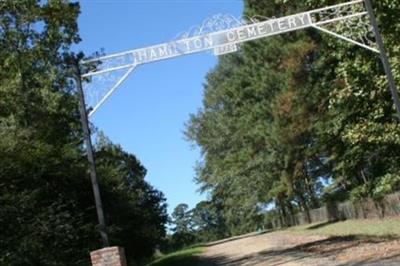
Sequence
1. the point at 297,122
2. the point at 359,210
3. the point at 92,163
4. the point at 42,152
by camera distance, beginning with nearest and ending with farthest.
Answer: the point at 92,163 < the point at 42,152 < the point at 359,210 < the point at 297,122

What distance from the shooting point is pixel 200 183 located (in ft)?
255

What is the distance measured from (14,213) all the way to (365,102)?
611 inches

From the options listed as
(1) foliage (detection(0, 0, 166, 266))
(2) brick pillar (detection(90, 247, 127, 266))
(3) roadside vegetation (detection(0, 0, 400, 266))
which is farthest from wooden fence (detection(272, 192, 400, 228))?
(2) brick pillar (detection(90, 247, 127, 266))

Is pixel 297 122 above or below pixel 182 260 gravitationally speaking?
above

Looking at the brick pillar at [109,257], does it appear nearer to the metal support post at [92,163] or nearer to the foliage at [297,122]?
the metal support post at [92,163]

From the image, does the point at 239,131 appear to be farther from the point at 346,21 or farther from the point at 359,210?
the point at 346,21

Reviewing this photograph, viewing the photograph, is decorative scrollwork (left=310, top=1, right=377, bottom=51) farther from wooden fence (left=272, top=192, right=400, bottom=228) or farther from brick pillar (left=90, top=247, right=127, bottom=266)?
wooden fence (left=272, top=192, right=400, bottom=228)

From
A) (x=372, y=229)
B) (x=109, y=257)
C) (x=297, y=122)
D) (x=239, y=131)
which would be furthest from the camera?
(x=239, y=131)

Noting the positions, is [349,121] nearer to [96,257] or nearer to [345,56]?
[345,56]

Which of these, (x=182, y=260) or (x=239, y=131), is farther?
(x=239, y=131)

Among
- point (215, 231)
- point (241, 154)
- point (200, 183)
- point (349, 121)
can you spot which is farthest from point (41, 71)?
point (215, 231)

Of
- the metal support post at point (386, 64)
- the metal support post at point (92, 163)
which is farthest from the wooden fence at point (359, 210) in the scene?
the metal support post at point (92, 163)

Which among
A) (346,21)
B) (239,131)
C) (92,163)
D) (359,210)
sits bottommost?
(359,210)

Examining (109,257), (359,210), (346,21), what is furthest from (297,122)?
(109,257)
